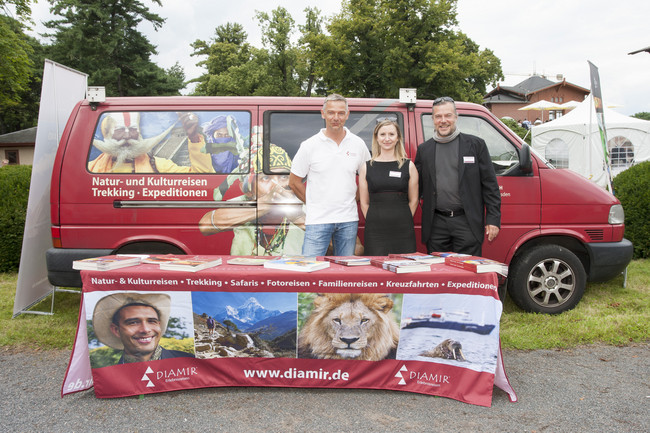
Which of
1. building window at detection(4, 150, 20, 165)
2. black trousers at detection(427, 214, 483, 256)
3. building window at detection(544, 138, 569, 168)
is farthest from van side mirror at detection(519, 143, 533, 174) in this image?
building window at detection(4, 150, 20, 165)

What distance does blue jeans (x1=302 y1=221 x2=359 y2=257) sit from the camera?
351cm

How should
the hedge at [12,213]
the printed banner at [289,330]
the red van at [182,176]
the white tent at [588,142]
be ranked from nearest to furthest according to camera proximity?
the printed banner at [289,330]
the red van at [182,176]
the hedge at [12,213]
the white tent at [588,142]

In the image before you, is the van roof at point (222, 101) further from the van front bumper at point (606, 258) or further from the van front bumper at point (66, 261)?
the van front bumper at point (606, 258)

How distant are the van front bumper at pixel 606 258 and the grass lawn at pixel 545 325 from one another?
1.37 ft

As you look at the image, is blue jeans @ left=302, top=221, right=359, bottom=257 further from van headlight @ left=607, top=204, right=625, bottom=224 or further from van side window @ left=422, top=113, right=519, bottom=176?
van headlight @ left=607, top=204, right=625, bottom=224

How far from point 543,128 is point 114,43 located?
91.4 ft

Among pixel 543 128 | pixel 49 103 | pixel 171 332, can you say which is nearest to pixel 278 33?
pixel 543 128

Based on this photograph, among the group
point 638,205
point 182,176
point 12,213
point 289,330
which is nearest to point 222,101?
point 182,176

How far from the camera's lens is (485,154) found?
353cm

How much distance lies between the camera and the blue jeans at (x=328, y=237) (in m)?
A: 3.51

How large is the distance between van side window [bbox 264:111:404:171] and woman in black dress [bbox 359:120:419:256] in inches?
26.2

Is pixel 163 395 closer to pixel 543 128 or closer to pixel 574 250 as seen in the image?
pixel 574 250

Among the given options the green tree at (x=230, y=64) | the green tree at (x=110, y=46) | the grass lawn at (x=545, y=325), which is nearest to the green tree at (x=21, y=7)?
the green tree at (x=110, y=46)

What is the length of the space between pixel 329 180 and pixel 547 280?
8.14 feet
